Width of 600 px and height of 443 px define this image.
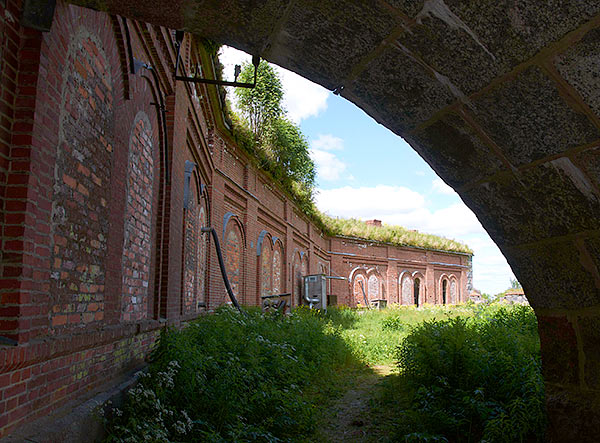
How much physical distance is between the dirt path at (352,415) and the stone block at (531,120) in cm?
393

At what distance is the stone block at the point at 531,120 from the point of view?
2189mm

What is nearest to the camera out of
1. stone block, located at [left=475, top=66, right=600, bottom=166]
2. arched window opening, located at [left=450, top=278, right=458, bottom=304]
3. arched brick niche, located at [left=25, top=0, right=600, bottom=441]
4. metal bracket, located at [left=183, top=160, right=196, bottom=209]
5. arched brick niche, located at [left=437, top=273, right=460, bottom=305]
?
arched brick niche, located at [left=25, top=0, right=600, bottom=441]

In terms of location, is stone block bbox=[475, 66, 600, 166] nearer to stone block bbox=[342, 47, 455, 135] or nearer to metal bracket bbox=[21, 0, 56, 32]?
stone block bbox=[342, 47, 455, 135]

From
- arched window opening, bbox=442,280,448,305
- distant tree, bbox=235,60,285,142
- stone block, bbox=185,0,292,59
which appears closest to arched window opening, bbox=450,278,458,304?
arched window opening, bbox=442,280,448,305

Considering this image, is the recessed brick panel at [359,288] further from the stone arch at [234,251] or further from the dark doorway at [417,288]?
the stone arch at [234,251]

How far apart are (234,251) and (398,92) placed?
1052cm

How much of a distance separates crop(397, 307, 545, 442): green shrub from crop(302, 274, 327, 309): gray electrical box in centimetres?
1460

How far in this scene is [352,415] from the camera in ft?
20.6

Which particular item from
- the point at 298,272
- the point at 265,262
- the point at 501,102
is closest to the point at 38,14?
the point at 501,102

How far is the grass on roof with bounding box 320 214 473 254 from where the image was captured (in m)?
29.5

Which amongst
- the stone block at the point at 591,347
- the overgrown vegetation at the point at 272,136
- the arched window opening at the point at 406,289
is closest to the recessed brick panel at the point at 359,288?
the arched window opening at the point at 406,289

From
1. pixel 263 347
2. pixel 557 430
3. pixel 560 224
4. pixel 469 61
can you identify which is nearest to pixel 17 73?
pixel 469 61

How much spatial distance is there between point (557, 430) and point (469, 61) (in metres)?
2.32

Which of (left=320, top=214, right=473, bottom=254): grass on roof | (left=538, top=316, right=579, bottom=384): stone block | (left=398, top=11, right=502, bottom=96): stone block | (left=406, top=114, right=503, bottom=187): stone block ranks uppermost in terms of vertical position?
(left=320, top=214, right=473, bottom=254): grass on roof
